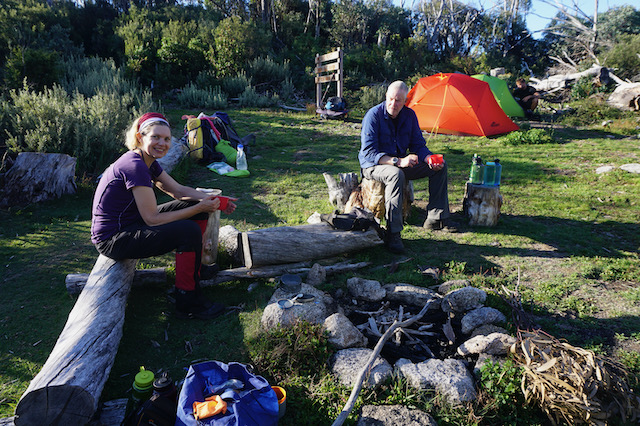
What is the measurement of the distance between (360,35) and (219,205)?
23.6m

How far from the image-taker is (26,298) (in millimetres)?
3811

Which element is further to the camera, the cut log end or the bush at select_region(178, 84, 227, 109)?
the bush at select_region(178, 84, 227, 109)

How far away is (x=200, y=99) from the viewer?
1438 centimetres

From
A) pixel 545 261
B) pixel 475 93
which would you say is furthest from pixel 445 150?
pixel 545 261

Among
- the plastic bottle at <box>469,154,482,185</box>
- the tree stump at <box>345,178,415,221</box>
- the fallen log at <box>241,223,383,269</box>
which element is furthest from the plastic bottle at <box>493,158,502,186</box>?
the fallen log at <box>241,223,383,269</box>

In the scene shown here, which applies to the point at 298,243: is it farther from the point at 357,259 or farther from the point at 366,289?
the point at 366,289

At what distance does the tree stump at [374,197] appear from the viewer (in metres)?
5.45

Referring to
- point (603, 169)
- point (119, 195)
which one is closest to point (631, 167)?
point (603, 169)

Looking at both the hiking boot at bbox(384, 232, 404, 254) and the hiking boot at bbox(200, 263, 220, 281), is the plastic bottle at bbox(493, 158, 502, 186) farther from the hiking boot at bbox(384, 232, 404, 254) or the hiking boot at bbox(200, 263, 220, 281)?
the hiking boot at bbox(200, 263, 220, 281)

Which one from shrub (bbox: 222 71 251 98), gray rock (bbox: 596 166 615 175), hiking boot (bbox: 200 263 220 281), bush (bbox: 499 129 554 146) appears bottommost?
hiking boot (bbox: 200 263 220 281)

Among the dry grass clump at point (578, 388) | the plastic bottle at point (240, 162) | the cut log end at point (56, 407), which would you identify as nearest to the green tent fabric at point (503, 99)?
the plastic bottle at point (240, 162)

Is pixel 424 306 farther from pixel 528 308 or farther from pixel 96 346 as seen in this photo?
pixel 96 346

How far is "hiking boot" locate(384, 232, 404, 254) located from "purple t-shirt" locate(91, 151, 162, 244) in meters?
2.84

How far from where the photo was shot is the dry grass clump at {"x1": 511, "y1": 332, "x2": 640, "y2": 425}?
2.38 m
